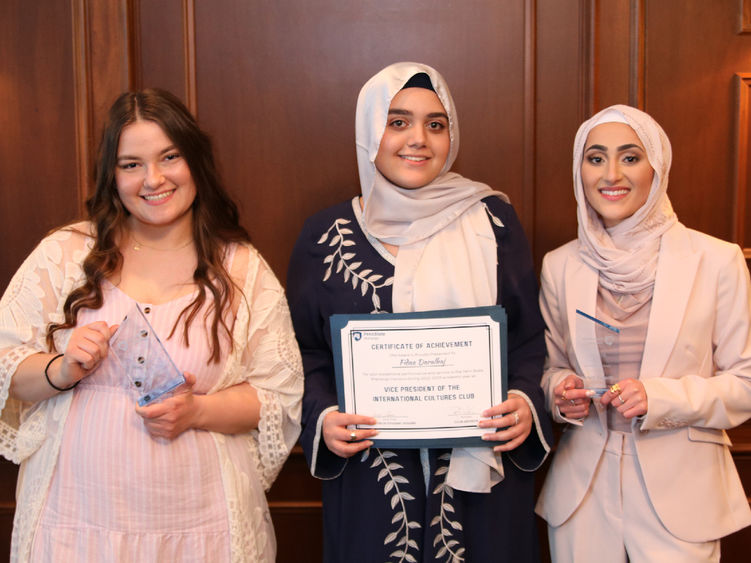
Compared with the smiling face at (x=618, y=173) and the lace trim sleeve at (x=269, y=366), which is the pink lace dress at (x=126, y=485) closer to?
the lace trim sleeve at (x=269, y=366)

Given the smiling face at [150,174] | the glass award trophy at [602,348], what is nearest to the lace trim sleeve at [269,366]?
the smiling face at [150,174]

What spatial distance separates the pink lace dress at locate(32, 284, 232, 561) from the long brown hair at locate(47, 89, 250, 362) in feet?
0.19

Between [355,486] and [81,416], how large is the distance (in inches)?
29.5

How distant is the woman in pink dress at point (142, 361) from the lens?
1.66 metres

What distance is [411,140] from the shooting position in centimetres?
194

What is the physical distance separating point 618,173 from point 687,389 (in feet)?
2.06

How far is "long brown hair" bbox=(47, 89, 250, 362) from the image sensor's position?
1751mm

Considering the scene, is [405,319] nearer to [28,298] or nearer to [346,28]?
[28,298]

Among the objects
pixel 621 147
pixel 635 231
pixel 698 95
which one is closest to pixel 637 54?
pixel 698 95

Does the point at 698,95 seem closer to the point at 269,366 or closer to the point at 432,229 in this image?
the point at 432,229

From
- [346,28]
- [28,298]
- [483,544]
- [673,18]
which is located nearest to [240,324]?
[28,298]

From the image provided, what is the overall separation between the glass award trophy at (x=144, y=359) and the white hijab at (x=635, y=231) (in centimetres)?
121

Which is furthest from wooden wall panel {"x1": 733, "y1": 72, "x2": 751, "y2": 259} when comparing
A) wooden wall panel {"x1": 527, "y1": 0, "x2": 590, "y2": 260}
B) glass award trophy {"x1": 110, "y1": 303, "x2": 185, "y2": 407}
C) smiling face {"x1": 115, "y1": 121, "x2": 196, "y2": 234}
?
glass award trophy {"x1": 110, "y1": 303, "x2": 185, "y2": 407}

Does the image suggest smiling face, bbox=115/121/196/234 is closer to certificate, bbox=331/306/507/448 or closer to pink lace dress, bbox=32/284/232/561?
pink lace dress, bbox=32/284/232/561
